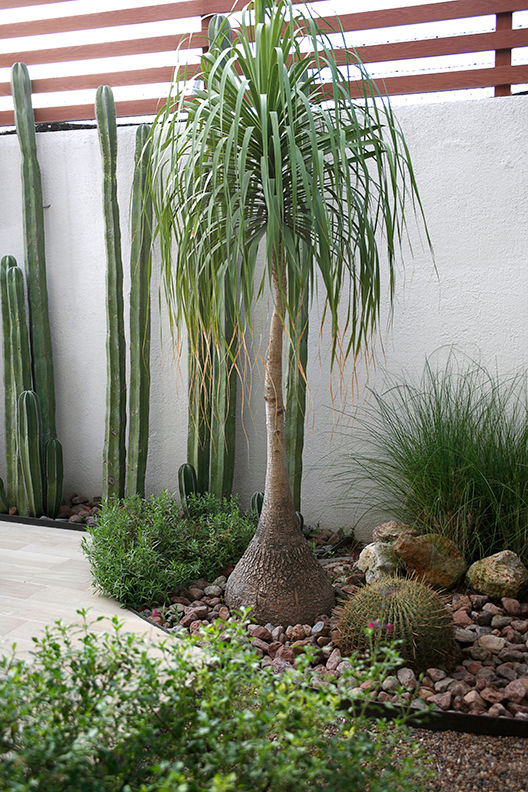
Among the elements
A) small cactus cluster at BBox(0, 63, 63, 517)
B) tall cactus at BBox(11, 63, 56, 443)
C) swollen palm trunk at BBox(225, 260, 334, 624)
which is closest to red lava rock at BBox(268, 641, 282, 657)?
swollen palm trunk at BBox(225, 260, 334, 624)

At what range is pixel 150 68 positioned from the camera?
11.0ft

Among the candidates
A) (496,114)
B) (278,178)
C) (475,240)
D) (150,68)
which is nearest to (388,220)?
(278,178)

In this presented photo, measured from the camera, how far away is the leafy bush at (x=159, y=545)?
2.39m

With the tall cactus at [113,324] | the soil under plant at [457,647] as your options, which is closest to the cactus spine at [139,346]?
the tall cactus at [113,324]

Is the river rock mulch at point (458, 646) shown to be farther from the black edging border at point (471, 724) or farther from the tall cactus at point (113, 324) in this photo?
the tall cactus at point (113, 324)

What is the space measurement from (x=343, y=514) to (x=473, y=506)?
2.39 feet

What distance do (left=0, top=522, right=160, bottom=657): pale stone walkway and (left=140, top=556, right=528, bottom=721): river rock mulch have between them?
20 cm

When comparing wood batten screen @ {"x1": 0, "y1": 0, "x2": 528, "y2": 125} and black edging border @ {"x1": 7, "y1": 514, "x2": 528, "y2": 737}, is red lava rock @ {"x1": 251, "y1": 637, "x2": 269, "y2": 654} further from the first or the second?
wood batten screen @ {"x1": 0, "y1": 0, "x2": 528, "y2": 125}

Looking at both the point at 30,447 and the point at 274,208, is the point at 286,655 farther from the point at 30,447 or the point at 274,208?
the point at 30,447

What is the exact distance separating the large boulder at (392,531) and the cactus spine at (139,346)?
120 centimetres

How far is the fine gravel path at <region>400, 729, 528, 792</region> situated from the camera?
147 cm

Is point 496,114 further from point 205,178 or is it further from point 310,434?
point 310,434

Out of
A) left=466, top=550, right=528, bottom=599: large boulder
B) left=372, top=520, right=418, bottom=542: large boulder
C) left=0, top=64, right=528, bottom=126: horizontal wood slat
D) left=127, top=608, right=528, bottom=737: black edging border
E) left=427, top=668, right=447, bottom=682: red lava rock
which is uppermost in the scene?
left=0, top=64, right=528, bottom=126: horizontal wood slat

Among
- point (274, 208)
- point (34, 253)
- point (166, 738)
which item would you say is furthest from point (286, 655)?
point (34, 253)
